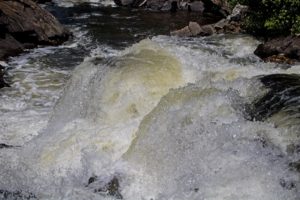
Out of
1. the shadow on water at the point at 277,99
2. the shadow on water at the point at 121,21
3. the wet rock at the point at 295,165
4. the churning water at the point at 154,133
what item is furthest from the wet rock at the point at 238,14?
the wet rock at the point at 295,165

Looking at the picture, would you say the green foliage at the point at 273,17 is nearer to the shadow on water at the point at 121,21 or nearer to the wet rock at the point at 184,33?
the wet rock at the point at 184,33

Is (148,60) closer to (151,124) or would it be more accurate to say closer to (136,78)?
(136,78)

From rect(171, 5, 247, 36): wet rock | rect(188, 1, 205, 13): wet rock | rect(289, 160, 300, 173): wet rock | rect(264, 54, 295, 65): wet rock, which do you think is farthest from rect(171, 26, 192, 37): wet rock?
rect(289, 160, 300, 173): wet rock

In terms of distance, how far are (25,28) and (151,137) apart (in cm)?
1008

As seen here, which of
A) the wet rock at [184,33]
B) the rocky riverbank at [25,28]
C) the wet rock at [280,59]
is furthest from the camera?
the wet rock at [184,33]

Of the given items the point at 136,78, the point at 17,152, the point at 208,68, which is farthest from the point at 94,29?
the point at 17,152

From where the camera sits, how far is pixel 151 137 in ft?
28.1

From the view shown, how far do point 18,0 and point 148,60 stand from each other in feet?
29.2

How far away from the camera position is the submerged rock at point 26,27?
16.6m

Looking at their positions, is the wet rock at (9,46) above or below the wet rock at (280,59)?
above

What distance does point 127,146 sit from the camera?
874 centimetres

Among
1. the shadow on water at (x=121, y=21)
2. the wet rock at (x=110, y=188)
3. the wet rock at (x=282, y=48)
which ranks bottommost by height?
the shadow on water at (x=121, y=21)

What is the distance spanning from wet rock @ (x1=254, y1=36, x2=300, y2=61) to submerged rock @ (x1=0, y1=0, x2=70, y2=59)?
6975mm

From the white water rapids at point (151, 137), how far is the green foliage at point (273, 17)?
4.21 m
